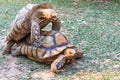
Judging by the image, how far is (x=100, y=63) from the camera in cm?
382

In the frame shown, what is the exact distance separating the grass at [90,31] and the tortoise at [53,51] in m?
0.11

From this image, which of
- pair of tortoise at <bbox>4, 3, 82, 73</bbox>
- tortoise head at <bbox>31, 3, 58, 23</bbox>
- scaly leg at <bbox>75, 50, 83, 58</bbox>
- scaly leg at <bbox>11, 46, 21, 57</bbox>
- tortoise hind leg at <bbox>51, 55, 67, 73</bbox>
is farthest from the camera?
scaly leg at <bbox>11, 46, 21, 57</bbox>

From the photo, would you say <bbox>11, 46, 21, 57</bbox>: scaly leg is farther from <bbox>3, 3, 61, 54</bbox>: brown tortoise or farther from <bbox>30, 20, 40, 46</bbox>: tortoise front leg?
<bbox>30, 20, 40, 46</bbox>: tortoise front leg

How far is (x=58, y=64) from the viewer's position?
353 centimetres

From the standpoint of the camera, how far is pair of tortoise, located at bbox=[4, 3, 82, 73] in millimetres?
3602

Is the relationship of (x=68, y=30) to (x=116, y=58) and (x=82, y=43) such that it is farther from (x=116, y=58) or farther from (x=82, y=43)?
(x=116, y=58)

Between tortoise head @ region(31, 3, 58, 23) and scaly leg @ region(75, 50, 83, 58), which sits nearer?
tortoise head @ region(31, 3, 58, 23)

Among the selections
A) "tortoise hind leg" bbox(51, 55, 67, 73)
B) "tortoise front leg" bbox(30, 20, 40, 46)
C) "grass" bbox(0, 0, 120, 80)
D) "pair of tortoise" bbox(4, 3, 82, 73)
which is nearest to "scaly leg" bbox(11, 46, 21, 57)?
"pair of tortoise" bbox(4, 3, 82, 73)

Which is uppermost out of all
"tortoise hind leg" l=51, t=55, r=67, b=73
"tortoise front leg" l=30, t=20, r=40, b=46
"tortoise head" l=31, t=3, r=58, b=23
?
"tortoise head" l=31, t=3, r=58, b=23

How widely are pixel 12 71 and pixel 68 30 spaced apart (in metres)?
1.87

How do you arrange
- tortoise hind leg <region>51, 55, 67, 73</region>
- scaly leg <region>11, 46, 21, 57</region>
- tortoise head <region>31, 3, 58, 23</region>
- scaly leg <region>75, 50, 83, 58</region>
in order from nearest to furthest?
tortoise hind leg <region>51, 55, 67, 73</region>
tortoise head <region>31, 3, 58, 23</region>
scaly leg <region>75, 50, 83, 58</region>
scaly leg <region>11, 46, 21, 57</region>

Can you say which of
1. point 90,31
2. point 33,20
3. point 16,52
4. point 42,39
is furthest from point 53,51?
point 90,31

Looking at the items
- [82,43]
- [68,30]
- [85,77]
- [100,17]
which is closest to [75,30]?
[68,30]

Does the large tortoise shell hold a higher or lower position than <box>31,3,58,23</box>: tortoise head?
lower
